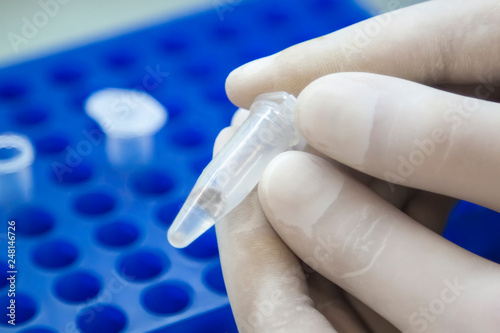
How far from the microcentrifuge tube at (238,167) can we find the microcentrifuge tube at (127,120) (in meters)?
0.31

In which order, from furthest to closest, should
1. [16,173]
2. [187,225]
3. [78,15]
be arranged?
[78,15] < [16,173] < [187,225]

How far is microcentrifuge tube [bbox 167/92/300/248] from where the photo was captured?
1.88ft

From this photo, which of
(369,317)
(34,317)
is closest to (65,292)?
(34,317)

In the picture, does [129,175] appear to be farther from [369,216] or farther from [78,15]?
[78,15]

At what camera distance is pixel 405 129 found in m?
0.54

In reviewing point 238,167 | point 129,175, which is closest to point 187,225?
point 238,167

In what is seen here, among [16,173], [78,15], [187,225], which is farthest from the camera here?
[78,15]

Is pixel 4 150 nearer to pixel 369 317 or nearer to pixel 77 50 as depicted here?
pixel 77 50

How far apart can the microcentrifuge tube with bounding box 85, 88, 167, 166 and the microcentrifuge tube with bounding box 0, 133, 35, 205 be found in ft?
0.34

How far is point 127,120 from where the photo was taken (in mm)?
918

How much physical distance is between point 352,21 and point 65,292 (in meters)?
0.63

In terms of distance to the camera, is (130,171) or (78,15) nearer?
(130,171)

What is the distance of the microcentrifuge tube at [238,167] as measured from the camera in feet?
1.88

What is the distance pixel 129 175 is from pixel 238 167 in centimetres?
32
